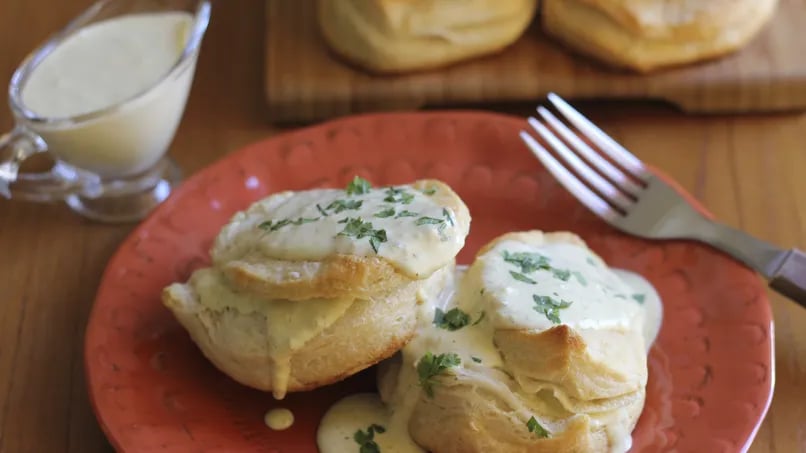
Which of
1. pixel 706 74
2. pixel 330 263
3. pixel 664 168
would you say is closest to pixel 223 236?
pixel 330 263

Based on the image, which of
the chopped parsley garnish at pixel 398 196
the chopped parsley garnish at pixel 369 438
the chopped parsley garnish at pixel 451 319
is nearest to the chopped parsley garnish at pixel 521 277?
the chopped parsley garnish at pixel 451 319

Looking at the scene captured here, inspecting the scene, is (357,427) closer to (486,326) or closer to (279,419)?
(279,419)

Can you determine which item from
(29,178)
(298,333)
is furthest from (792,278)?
(29,178)

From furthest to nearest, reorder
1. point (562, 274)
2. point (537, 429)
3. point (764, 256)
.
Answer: point (764, 256) < point (562, 274) < point (537, 429)

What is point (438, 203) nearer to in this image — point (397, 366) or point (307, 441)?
point (397, 366)

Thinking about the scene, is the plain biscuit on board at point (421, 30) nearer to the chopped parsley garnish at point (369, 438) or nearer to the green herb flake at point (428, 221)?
the green herb flake at point (428, 221)
